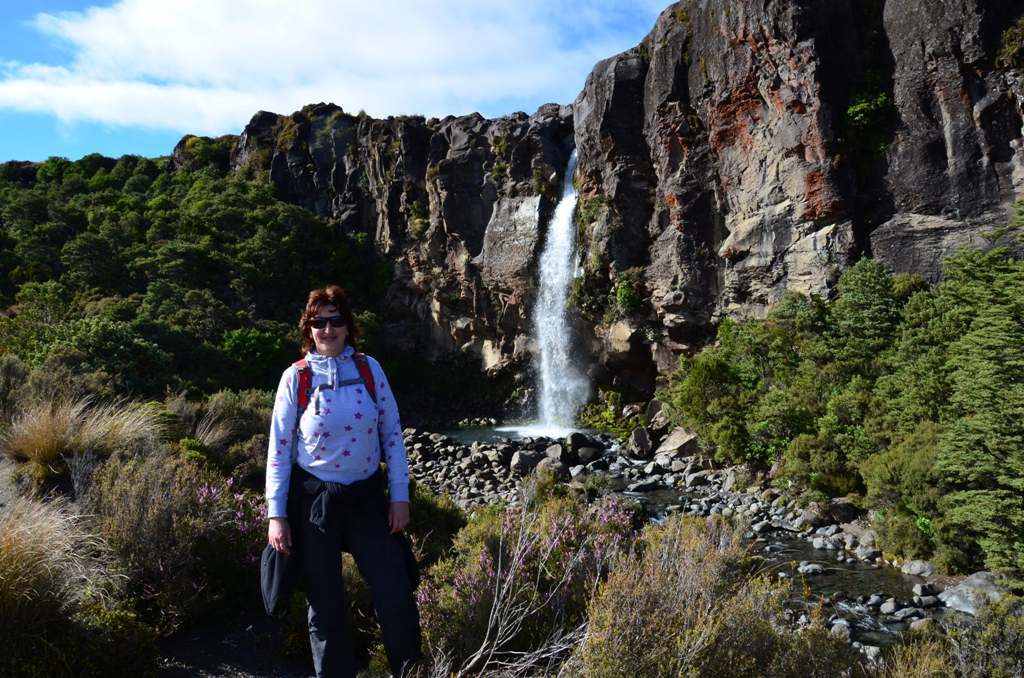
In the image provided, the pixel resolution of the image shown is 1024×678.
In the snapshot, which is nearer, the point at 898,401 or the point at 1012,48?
the point at 898,401

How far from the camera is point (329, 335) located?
3627 mm

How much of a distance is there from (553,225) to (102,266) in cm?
2135

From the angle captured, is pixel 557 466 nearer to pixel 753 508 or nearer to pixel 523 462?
pixel 523 462

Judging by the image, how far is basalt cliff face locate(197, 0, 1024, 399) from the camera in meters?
16.8

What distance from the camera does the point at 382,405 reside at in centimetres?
362

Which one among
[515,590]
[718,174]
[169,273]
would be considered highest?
[718,174]

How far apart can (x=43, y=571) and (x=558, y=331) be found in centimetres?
2508

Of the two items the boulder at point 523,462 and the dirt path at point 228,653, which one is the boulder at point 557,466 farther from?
the dirt path at point 228,653

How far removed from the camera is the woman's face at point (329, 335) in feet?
11.9

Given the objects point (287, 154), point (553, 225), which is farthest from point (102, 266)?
point (553, 225)

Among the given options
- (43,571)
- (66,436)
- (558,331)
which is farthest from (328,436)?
(558,331)

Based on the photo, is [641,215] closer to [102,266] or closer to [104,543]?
[104,543]

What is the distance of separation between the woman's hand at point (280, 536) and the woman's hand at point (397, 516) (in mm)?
529

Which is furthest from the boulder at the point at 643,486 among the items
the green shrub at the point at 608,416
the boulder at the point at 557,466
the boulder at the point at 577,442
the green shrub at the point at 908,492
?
the green shrub at the point at 608,416
